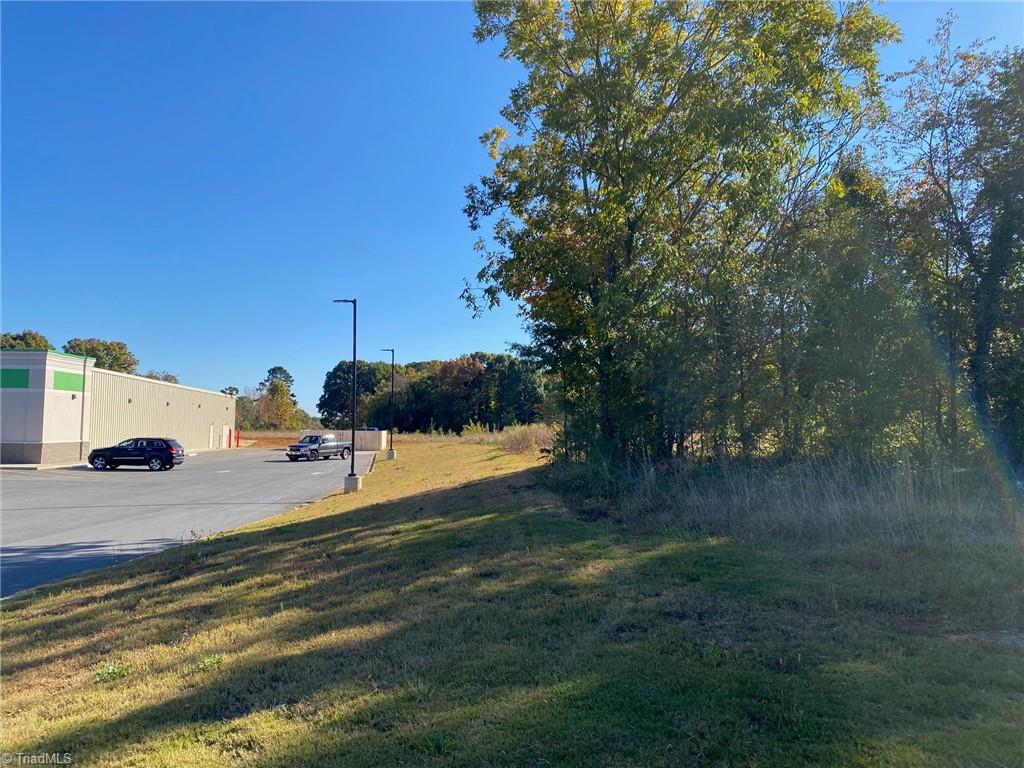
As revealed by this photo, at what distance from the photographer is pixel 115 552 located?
1139 cm

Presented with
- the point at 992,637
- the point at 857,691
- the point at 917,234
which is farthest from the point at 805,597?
the point at 917,234

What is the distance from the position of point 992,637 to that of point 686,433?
7.69 m

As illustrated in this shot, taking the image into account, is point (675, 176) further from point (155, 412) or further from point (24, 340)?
point (24, 340)

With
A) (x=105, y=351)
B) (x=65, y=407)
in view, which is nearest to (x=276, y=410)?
(x=105, y=351)

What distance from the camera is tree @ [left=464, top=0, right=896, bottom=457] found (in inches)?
438

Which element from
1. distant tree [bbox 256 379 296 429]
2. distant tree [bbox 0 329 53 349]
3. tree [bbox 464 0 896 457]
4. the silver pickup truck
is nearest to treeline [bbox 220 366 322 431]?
distant tree [bbox 256 379 296 429]

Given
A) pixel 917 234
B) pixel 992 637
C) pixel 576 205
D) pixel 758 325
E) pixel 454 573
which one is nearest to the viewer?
pixel 992 637

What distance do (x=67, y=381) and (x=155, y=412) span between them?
11317mm

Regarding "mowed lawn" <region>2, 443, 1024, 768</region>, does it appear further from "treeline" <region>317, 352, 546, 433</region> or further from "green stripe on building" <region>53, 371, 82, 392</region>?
"treeline" <region>317, 352, 546, 433</region>

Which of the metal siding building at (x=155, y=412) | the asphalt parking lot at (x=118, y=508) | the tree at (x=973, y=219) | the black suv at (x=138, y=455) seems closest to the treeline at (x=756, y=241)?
the tree at (x=973, y=219)

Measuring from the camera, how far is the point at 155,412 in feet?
151

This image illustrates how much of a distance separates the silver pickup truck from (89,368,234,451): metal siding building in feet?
35.0

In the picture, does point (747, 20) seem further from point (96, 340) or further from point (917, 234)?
→ point (96, 340)

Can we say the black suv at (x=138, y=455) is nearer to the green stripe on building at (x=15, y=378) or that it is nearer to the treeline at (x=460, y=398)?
the green stripe on building at (x=15, y=378)
